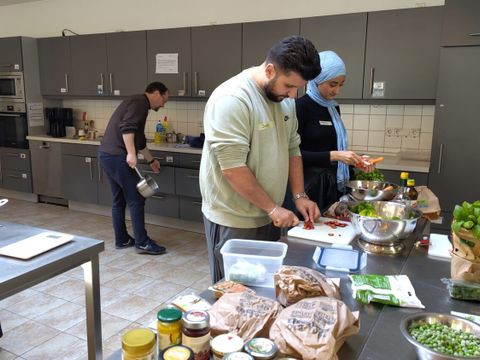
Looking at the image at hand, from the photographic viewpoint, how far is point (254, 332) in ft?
2.73

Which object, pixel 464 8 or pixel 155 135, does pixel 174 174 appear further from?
pixel 464 8

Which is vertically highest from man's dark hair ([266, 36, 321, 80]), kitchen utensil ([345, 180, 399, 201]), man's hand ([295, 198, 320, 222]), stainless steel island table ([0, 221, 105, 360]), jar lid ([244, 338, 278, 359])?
man's dark hair ([266, 36, 321, 80])

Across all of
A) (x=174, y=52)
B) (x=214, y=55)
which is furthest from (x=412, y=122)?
(x=174, y=52)

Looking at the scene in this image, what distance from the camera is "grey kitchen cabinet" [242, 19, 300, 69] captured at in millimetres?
3461

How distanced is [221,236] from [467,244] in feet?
2.72

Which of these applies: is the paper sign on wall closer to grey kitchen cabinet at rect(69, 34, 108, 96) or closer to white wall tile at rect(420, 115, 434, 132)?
grey kitchen cabinet at rect(69, 34, 108, 96)

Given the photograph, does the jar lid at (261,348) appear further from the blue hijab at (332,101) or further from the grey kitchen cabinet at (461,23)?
the grey kitchen cabinet at (461,23)

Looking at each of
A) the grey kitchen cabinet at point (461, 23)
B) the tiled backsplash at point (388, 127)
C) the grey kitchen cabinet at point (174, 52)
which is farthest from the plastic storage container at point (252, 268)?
the grey kitchen cabinet at point (174, 52)

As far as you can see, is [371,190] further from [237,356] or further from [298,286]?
[237,356]

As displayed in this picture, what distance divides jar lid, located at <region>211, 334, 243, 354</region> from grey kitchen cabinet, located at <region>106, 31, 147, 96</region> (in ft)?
12.3

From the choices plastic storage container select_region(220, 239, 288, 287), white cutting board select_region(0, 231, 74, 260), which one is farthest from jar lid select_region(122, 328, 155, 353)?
white cutting board select_region(0, 231, 74, 260)

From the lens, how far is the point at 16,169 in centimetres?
501

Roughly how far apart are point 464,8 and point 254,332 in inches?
108

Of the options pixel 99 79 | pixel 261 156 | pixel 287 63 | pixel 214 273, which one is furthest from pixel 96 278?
pixel 99 79
